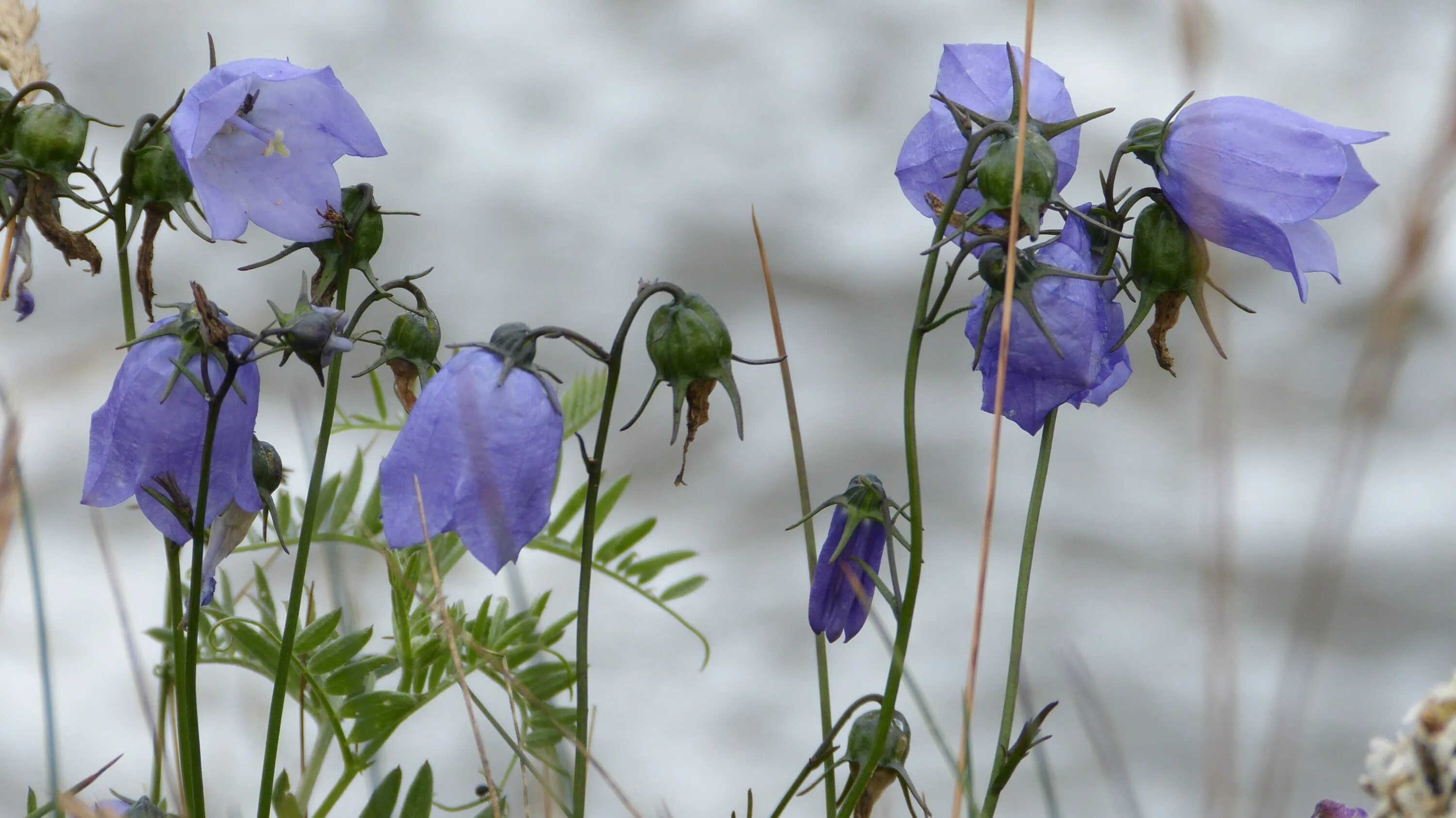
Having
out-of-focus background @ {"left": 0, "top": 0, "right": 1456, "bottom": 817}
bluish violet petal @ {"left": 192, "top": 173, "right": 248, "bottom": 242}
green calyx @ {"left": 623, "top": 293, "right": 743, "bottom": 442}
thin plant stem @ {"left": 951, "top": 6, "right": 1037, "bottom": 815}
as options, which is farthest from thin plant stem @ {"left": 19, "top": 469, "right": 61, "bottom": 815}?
out-of-focus background @ {"left": 0, "top": 0, "right": 1456, "bottom": 817}

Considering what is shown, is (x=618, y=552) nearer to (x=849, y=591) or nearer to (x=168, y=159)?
(x=849, y=591)

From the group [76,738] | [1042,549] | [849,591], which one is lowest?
[849,591]

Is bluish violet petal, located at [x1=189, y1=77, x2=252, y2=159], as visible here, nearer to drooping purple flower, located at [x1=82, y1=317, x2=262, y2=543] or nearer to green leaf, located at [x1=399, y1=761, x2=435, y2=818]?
drooping purple flower, located at [x1=82, y1=317, x2=262, y2=543]

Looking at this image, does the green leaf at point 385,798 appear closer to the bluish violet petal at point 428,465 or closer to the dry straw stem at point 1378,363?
A: the bluish violet petal at point 428,465

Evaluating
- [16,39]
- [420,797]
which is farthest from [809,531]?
[16,39]

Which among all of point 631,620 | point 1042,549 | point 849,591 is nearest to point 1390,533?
point 1042,549

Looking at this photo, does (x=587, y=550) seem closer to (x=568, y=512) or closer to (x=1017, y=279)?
(x=1017, y=279)

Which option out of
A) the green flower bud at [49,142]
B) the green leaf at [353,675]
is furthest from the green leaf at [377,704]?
the green flower bud at [49,142]
